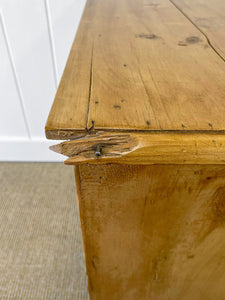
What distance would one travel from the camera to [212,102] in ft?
0.96

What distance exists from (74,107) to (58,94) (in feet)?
0.12

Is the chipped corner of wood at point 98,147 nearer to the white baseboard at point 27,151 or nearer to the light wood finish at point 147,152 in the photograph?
the light wood finish at point 147,152

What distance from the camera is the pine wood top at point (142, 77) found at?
26cm

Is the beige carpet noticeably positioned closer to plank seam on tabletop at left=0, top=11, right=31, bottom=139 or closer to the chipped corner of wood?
plank seam on tabletop at left=0, top=11, right=31, bottom=139

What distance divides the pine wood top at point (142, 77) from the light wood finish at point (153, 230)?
58 millimetres

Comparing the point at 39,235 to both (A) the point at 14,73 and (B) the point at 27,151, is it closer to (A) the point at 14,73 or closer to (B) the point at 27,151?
(B) the point at 27,151

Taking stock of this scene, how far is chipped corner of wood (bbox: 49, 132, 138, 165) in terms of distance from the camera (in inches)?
10.1

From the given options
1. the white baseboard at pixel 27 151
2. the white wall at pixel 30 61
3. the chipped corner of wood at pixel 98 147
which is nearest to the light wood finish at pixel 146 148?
the chipped corner of wood at pixel 98 147

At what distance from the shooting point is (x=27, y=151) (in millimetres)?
1154

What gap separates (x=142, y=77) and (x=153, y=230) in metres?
0.21

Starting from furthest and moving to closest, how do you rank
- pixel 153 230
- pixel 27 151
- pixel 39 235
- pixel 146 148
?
pixel 27 151 → pixel 39 235 → pixel 153 230 → pixel 146 148

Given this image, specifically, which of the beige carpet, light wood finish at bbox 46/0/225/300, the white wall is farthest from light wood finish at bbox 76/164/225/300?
the white wall

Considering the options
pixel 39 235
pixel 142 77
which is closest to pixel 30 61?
pixel 39 235

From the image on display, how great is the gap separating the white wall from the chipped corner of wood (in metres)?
0.75
